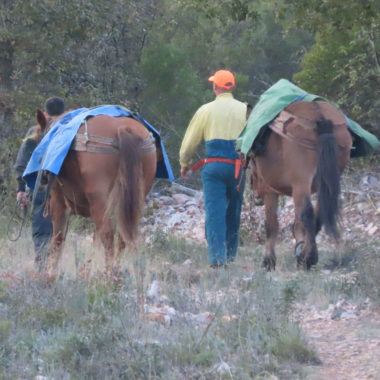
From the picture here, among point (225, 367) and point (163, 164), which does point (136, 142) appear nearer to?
point (163, 164)

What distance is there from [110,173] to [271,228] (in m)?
2.46

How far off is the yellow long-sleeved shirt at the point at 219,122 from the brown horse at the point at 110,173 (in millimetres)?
1366

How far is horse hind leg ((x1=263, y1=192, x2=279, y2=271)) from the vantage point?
8836 mm

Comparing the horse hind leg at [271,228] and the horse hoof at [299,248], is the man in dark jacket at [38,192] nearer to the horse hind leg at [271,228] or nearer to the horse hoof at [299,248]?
the horse hind leg at [271,228]

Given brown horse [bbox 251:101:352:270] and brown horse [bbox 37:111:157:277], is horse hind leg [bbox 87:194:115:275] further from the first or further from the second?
brown horse [bbox 251:101:352:270]

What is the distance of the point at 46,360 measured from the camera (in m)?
4.73

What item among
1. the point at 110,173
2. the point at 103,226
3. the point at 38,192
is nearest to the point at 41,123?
the point at 38,192

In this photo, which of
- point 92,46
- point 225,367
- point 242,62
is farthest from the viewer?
point 242,62

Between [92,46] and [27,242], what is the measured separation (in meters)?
6.70

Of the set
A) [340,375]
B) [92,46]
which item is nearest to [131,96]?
[92,46]

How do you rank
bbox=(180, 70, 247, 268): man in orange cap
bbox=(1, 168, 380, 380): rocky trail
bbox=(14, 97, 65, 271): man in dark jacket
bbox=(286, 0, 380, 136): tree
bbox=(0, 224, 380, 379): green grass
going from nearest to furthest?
bbox=(0, 224, 380, 379): green grass → bbox=(1, 168, 380, 380): rocky trail → bbox=(14, 97, 65, 271): man in dark jacket → bbox=(180, 70, 247, 268): man in orange cap → bbox=(286, 0, 380, 136): tree

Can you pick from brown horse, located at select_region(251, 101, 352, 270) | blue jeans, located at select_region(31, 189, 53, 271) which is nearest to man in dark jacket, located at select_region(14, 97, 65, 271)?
blue jeans, located at select_region(31, 189, 53, 271)

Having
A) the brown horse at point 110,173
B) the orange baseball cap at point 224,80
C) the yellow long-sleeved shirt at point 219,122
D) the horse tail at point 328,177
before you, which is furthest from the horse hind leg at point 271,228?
the brown horse at point 110,173

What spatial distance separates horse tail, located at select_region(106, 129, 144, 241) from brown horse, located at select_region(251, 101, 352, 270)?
1628 mm
